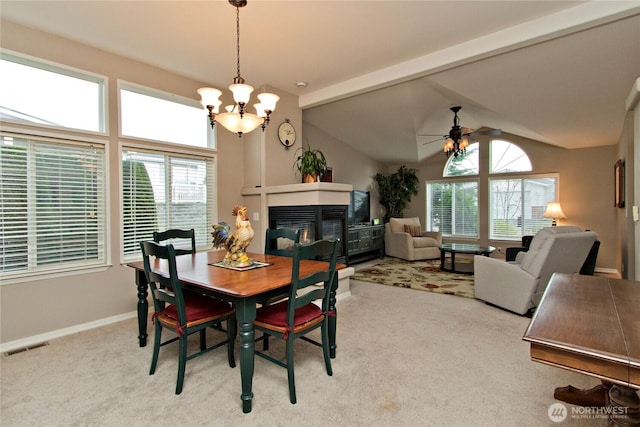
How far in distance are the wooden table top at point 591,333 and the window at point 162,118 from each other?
3.88 m

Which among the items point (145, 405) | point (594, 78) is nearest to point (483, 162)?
point (594, 78)

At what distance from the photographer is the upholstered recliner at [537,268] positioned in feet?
10.7

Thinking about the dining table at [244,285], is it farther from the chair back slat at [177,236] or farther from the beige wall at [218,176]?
the beige wall at [218,176]


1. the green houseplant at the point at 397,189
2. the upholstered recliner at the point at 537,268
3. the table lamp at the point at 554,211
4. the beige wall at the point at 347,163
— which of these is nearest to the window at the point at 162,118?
the beige wall at the point at 347,163

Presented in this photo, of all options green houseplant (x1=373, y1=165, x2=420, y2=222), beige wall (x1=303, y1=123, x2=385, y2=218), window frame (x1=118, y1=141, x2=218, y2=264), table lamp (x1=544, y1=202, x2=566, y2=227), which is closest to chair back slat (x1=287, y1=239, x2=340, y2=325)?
window frame (x1=118, y1=141, x2=218, y2=264)

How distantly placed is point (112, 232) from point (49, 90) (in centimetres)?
146

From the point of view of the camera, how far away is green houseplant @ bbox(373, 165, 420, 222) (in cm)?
780

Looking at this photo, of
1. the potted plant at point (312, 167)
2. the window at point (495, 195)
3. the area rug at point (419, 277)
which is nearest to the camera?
the potted plant at point (312, 167)

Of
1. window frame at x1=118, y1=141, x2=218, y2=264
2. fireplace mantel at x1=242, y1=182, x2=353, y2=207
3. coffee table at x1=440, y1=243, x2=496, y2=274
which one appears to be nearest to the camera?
window frame at x1=118, y1=141, x2=218, y2=264

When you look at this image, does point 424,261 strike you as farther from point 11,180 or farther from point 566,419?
point 11,180

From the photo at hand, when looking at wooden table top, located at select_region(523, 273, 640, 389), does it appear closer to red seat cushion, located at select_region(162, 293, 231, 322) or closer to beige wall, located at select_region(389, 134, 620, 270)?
red seat cushion, located at select_region(162, 293, 231, 322)

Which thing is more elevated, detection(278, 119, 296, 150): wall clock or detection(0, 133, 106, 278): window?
Answer: detection(278, 119, 296, 150): wall clock

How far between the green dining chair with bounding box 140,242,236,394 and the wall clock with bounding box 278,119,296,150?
9.11ft

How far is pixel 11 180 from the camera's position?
2.74 metres
